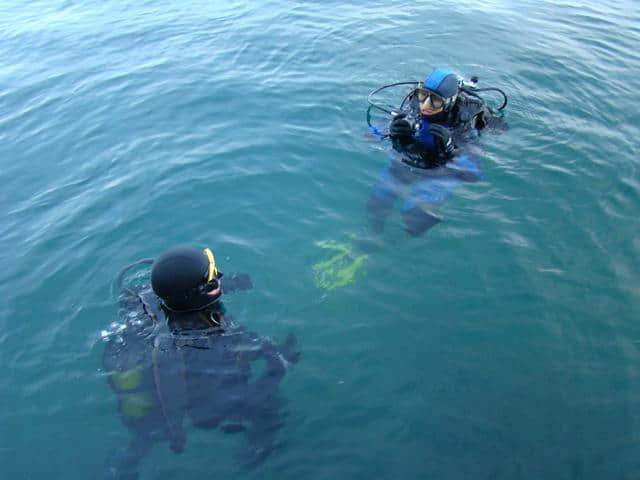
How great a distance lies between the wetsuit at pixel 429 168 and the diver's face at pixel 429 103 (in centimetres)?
12

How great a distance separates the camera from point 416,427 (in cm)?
430

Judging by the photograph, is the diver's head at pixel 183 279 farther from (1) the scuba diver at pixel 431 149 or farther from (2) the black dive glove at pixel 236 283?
(1) the scuba diver at pixel 431 149

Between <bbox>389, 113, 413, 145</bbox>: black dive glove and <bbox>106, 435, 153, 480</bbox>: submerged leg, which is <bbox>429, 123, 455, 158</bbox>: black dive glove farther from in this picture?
<bbox>106, 435, 153, 480</bbox>: submerged leg

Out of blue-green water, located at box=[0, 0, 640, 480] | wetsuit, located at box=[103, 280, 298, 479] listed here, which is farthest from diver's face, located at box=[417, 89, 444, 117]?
wetsuit, located at box=[103, 280, 298, 479]

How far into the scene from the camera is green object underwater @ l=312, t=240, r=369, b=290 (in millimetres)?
5699

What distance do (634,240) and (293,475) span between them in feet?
15.7

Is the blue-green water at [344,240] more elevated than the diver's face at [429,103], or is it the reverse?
the diver's face at [429,103]

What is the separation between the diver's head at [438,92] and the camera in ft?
22.2

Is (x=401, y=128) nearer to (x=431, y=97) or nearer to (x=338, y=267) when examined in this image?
(x=431, y=97)

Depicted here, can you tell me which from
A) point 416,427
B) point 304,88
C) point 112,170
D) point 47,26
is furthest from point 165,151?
point 47,26

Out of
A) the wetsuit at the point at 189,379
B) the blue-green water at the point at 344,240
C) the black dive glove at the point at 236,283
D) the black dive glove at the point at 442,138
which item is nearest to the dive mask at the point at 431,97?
the black dive glove at the point at 442,138

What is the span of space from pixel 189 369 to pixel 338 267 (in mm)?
2205

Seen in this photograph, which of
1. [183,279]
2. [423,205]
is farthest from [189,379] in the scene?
[423,205]

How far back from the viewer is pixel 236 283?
5.50 meters
